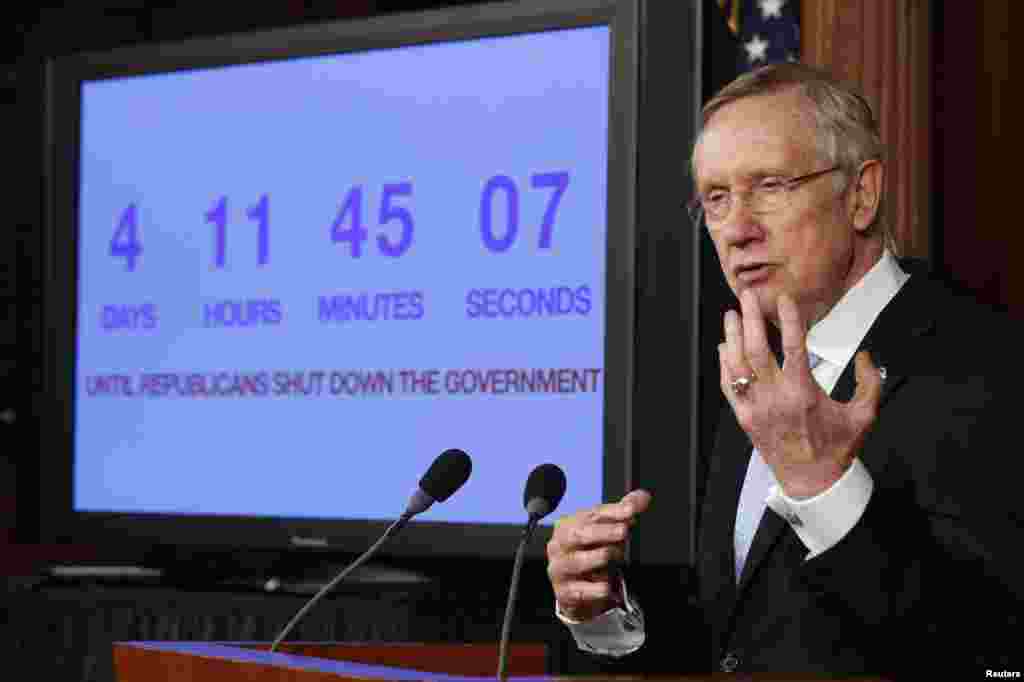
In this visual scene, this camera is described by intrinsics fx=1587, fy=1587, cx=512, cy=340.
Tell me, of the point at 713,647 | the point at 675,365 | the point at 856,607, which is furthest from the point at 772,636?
the point at 675,365

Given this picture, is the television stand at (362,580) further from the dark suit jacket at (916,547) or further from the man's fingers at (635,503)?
the man's fingers at (635,503)

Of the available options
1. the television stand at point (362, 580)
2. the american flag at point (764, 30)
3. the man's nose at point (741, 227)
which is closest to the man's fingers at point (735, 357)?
the man's nose at point (741, 227)

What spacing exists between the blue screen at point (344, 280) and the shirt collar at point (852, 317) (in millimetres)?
1008

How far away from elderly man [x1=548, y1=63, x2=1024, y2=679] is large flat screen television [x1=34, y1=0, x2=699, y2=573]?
0.68 meters

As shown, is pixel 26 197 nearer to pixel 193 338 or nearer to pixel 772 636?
pixel 193 338

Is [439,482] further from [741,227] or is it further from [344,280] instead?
[344,280]

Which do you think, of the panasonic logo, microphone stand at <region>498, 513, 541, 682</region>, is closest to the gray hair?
microphone stand at <region>498, 513, 541, 682</region>

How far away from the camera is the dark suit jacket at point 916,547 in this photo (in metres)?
1.87

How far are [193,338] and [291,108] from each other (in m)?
0.59

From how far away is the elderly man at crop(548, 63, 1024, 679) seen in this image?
1828 millimetres

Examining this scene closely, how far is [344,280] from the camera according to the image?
362cm

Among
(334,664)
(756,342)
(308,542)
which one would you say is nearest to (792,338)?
(756,342)

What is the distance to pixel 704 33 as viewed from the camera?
3.34 meters

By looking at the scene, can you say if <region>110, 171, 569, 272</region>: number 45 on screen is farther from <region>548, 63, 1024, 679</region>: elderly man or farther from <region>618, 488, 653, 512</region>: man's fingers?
<region>618, 488, 653, 512</region>: man's fingers
